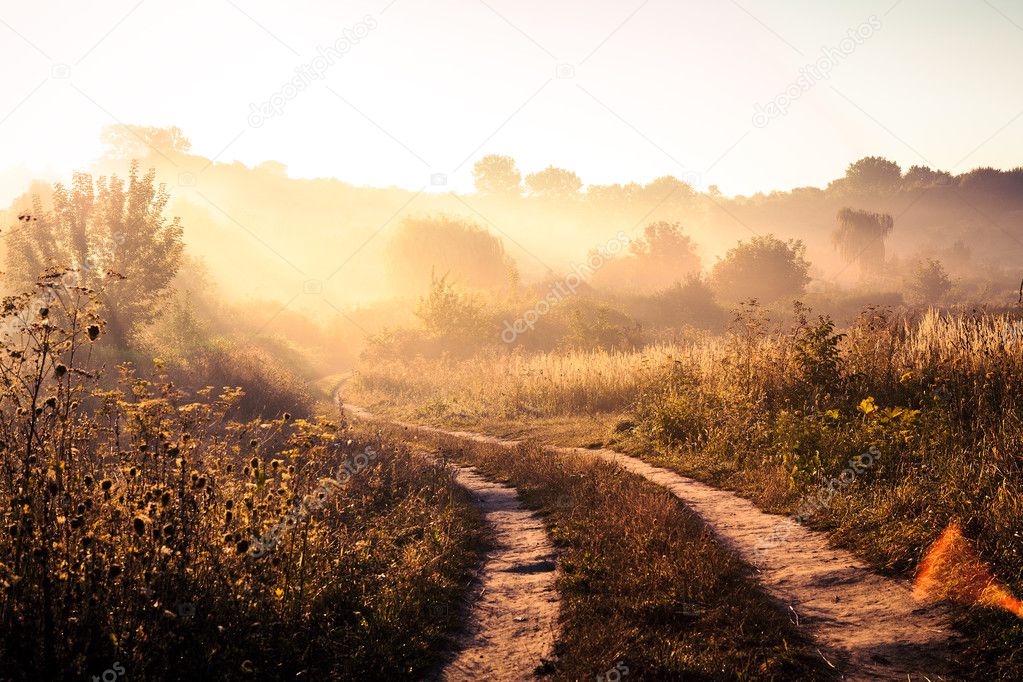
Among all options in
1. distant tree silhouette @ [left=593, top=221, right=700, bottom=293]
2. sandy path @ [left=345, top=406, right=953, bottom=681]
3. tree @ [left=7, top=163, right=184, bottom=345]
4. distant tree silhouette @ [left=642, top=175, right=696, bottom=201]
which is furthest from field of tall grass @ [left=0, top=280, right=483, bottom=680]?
distant tree silhouette @ [left=642, top=175, right=696, bottom=201]

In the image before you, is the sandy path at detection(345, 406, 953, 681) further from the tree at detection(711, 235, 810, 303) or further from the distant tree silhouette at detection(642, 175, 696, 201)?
the distant tree silhouette at detection(642, 175, 696, 201)

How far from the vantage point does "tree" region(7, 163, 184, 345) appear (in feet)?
72.3

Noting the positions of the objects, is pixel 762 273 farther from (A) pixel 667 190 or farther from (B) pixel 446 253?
(A) pixel 667 190

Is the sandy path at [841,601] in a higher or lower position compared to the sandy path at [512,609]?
higher

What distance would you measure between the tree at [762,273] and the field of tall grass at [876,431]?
37.0 m

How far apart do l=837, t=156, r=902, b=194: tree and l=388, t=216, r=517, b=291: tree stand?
7038cm

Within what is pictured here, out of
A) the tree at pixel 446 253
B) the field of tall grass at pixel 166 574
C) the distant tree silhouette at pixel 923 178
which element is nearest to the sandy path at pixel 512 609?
the field of tall grass at pixel 166 574

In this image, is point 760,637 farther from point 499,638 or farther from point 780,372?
point 780,372

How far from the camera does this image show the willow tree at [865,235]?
63.2 m

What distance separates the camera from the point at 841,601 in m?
5.78

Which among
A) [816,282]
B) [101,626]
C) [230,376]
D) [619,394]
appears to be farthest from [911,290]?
[101,626]

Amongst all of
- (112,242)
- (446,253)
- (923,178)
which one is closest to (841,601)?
(112,242)

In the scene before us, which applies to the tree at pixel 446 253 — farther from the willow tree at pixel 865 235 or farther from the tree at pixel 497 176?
the tree at pixel 497 176

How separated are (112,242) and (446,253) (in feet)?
112
